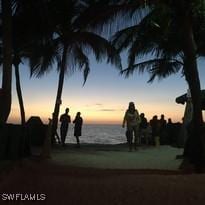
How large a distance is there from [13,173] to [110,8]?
554 centimetres

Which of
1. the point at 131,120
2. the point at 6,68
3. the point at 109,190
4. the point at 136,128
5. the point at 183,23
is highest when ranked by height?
the point at 183,23

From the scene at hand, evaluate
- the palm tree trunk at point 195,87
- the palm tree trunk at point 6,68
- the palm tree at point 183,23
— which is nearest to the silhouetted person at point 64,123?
the palm tree at point 183,23

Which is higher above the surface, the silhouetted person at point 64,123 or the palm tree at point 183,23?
the palm tree at point 183,23

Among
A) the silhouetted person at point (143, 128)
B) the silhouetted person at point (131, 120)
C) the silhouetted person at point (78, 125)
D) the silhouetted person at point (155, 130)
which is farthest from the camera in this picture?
the silhouetted person at point (143, 128)

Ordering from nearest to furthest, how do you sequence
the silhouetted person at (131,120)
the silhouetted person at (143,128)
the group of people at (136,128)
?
the silhouetted person at (131,120) → the group of people at (136,128) → the silhouetted person at (143,128)

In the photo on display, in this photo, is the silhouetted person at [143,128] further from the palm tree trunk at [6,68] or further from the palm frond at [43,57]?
the palm tree trunk at [6,68]

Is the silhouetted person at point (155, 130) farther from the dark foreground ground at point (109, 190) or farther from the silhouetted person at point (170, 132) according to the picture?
the dark foreground ground at point (109, 190)

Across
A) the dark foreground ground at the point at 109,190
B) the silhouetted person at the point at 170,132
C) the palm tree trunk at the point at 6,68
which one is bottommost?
the dark foreground ground at the point at 109,190

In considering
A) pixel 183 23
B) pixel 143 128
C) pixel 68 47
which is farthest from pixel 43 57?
pixel 183 23

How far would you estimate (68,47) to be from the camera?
2530 cm

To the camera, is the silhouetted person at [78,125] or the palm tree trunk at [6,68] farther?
the silhouetted person at [78,125]

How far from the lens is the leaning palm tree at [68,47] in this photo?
22656 mm

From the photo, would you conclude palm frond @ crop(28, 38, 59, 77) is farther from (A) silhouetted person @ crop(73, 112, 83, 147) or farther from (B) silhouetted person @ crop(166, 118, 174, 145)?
(B) silhouetted person @ crop(166, 118, 174, 145)

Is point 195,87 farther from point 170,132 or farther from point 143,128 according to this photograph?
point 170,132
